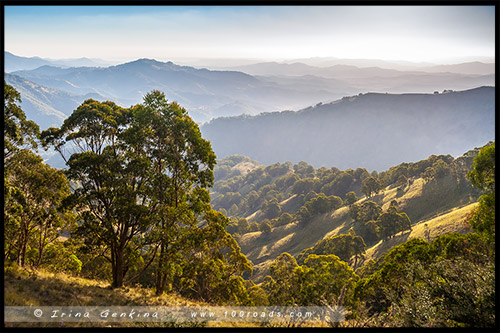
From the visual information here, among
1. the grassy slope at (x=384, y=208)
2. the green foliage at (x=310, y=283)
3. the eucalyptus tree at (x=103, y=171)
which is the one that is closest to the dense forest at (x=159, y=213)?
the eucalyptus tree at (x=103, y=171)

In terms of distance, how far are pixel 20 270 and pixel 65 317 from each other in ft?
17.6

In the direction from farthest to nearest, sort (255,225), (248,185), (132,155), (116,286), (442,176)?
(248,185) → (255,225) → (442,176) → (116,286) → (132,155)

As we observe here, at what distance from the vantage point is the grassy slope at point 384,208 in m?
52.3

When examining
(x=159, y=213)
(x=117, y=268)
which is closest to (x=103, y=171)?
(x=159, y=213)

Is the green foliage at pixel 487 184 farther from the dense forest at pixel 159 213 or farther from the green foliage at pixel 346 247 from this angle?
the green foliage at pixel 346 247

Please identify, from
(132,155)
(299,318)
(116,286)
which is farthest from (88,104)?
(299,318)

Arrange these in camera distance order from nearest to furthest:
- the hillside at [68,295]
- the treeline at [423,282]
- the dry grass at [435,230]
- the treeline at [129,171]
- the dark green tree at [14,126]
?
the hillside at [68,295]
the treeline at [423,282]
the dark green tree at [14,126]
the treeline at [129,171]
the dry grass at [435,230]

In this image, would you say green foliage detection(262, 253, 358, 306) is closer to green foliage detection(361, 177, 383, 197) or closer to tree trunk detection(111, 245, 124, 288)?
tree trunk detection(111, 245, 124, 288)

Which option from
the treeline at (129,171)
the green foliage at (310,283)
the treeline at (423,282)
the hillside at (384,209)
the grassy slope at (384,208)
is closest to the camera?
the treeline at (423,282)

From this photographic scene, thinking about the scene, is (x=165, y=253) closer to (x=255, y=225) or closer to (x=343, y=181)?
(x=255, y=225)

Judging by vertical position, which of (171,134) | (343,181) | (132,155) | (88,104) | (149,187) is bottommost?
(343,181)

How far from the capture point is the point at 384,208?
7056 centimetres

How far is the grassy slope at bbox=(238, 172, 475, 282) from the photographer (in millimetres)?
52344

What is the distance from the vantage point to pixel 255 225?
308 ft
